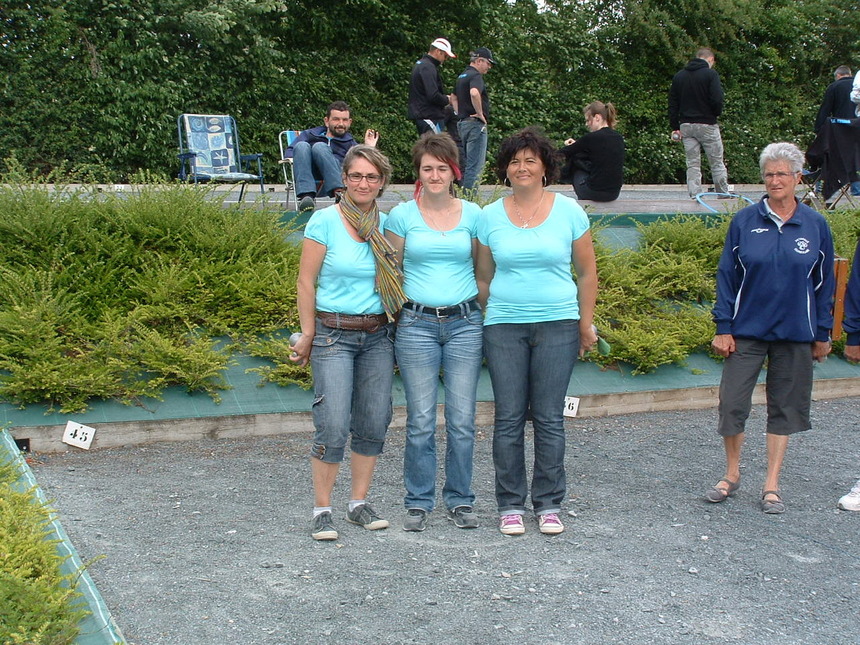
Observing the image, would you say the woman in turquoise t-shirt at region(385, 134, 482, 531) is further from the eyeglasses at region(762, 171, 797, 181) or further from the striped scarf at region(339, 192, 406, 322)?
the eyeglasses at region(762, 171, 797, 181)

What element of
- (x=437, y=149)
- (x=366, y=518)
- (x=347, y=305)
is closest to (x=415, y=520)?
(x=366, y=518)

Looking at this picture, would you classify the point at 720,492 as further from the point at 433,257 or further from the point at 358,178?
the point at 358,178

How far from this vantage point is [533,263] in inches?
178

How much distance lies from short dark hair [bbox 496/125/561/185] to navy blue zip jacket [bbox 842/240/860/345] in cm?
170

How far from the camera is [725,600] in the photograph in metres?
4.02

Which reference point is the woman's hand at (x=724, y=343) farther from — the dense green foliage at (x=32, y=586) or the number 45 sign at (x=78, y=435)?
the number 45 sign at (x=78, y=435)

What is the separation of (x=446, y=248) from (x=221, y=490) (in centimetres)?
186

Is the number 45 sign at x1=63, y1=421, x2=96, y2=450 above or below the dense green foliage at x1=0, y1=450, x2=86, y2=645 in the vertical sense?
below

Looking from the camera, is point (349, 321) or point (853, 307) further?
point (853, 307)

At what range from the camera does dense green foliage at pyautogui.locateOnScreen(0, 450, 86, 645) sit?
3.16 meters

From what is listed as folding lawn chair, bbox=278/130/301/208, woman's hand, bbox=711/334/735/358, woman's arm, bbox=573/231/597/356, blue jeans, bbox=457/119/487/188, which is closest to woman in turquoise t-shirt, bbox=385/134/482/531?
woman's arm, bbox=573/231/597/356

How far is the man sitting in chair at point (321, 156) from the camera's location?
9.70 m

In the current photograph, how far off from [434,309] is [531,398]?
66 centimetres

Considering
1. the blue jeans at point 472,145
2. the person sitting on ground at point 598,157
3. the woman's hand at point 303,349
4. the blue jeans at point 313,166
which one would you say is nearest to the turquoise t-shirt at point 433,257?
the woman's hand at point 303,349
